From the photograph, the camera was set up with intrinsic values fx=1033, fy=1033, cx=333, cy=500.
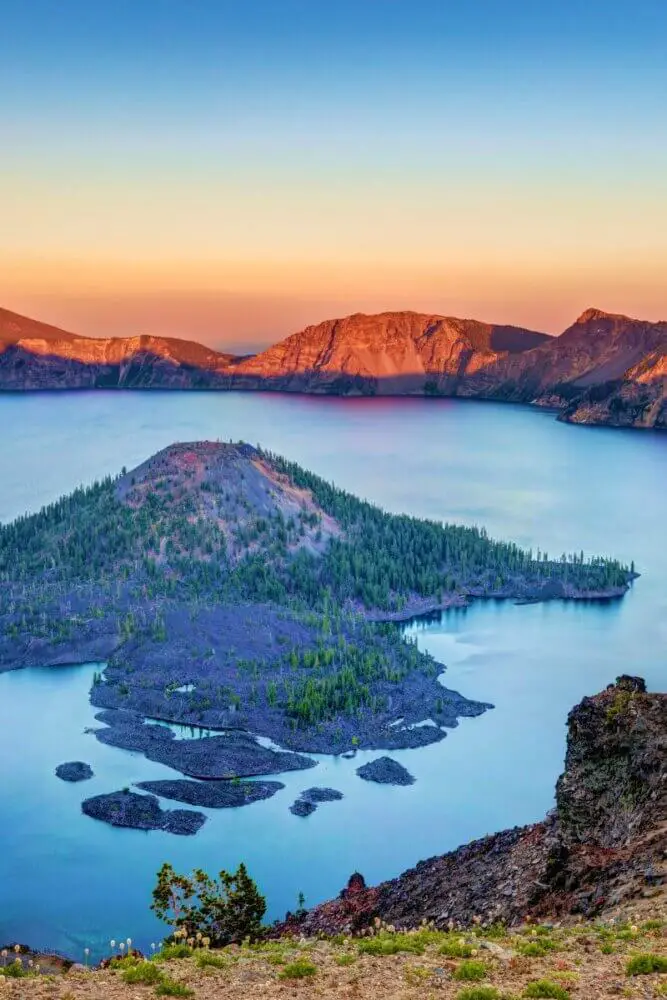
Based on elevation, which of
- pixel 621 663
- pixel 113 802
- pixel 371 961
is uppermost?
pixel 371 961

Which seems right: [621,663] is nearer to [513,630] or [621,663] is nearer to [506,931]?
[513,630]

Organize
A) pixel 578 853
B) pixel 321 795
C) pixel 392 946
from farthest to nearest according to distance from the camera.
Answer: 1. pixel 321 795
2. pixel 578 853
3. pixel 392 946

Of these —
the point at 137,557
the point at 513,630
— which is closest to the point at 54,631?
the point at 137,557

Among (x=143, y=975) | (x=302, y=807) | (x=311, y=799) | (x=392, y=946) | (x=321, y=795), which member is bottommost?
(x=302, y=807)

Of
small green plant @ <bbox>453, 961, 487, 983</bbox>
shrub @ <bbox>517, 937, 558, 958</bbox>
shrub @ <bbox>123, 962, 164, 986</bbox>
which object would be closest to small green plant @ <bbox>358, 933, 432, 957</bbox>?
shrub @ <bbox>517, 937, 558, 958</bbox>

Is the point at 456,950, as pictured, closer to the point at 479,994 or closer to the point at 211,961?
the point at 479,994

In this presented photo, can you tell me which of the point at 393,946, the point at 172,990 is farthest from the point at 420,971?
the point at 172,990

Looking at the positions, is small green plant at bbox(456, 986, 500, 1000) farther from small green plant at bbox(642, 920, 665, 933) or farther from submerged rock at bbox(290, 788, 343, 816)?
submerged rock at bbox(290, 788, 343, 816)

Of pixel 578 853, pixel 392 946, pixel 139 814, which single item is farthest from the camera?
pixel 139 814
